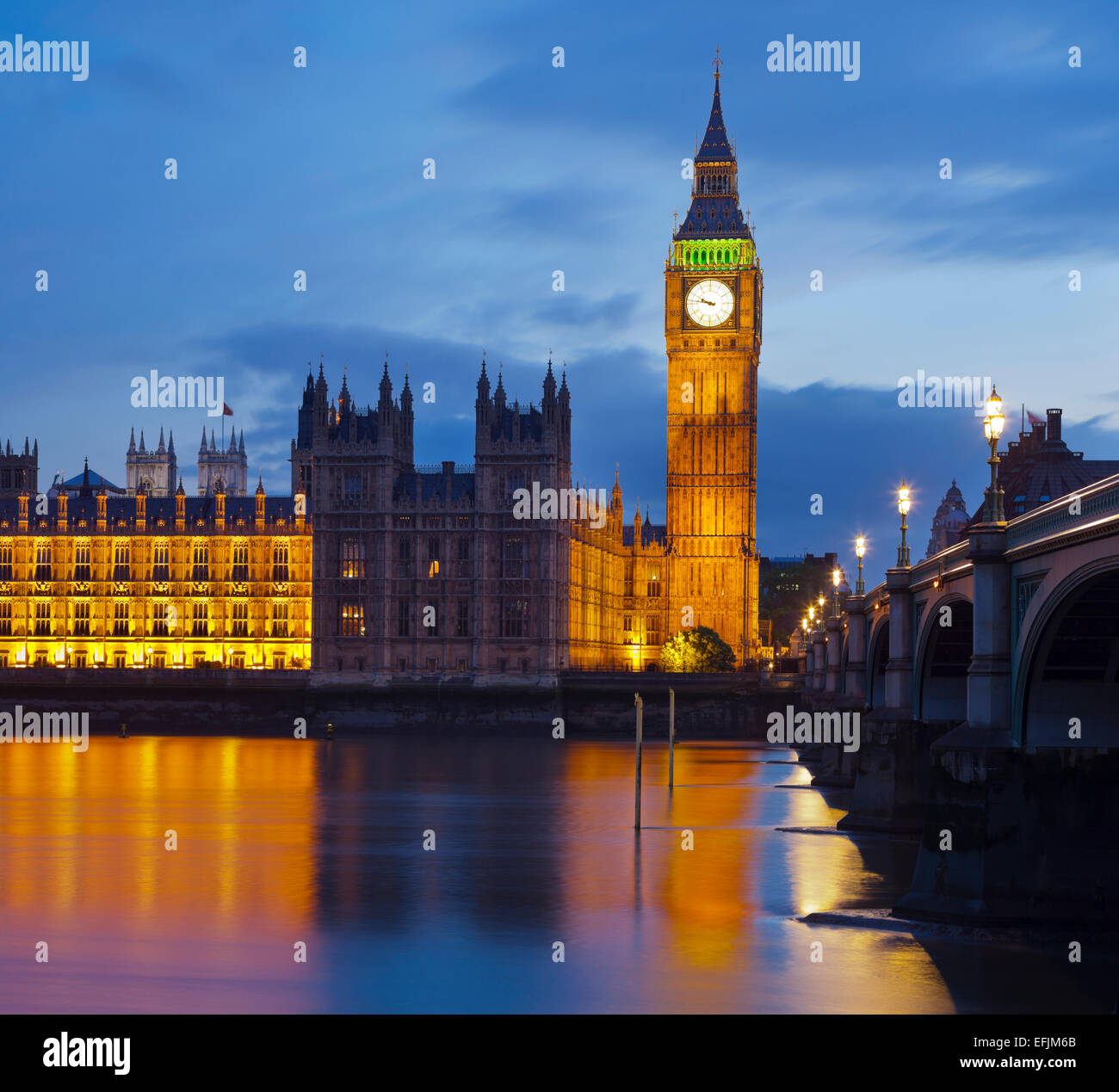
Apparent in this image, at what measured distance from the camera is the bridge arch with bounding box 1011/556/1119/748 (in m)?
30.0

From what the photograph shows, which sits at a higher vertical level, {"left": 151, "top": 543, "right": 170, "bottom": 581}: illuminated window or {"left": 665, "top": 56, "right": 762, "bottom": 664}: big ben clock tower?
{"left": 665, "top": 56, "right": 762, "bottom": 664}: big ben clock tower

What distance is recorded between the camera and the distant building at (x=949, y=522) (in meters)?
136

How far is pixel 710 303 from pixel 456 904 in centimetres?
13552

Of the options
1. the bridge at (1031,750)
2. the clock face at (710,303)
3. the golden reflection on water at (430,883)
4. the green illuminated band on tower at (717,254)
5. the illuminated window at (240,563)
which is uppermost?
the green illuminated band on tower at (717,254)

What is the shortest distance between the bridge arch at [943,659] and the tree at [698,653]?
93.8 m

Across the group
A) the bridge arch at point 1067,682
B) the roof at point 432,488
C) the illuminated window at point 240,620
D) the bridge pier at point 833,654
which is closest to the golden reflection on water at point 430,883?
the bridge arch at point 1067,682

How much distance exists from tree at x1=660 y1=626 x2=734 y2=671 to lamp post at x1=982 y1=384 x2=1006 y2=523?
4274 inches

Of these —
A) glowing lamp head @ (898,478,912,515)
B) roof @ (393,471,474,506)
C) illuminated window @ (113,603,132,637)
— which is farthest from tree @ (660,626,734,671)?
glowing lamp head @ (898,478,912,515)

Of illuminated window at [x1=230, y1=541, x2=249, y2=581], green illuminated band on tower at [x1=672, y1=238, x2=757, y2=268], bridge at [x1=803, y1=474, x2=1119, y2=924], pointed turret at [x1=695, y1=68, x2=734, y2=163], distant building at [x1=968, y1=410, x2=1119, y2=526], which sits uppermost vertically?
pointed turret at [x1=695, y1=68, x2=734, y2=163]

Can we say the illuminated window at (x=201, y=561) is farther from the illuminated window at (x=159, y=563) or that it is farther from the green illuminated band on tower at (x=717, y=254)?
the green illuminated band on tower at (x=717, y=254)

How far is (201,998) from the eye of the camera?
83.6 feet

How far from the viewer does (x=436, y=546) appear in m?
131

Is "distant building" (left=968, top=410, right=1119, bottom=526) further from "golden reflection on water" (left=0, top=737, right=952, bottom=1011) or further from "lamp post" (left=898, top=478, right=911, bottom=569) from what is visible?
"lamp post" (left=898, top=478, right=911, bottom=569)
